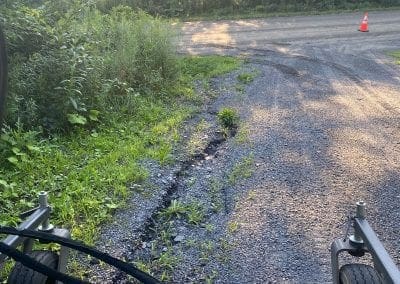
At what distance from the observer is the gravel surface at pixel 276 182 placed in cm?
404

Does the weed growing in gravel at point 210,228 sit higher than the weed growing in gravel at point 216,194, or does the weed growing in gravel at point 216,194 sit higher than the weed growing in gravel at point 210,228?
the weed growing in gravel at point 210,228

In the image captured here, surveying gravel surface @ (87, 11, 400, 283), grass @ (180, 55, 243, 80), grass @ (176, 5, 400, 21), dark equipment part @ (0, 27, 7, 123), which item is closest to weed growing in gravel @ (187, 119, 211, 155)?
gravel surface @ (87, 11, 400, 283)

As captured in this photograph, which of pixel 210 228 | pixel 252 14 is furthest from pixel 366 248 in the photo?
pixel 252 14

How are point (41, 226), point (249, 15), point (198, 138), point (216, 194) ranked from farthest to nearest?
1. point (249, 15)
2. point (198, 138)
3. point (216, 194)
4. point (41, 226)

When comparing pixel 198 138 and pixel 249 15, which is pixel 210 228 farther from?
pixel 249 15

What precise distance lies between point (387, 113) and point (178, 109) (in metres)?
3.51

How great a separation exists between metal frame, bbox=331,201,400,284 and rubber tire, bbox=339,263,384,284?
10cm

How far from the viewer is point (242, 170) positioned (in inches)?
228

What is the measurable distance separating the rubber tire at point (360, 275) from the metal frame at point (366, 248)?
0.10m

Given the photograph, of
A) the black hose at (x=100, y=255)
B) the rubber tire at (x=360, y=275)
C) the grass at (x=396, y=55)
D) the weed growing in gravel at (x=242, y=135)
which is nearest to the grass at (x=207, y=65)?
the weed growing in gravel at (x=242, y=135)

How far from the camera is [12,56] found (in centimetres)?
678

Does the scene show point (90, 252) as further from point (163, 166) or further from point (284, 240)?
point (163, 166)

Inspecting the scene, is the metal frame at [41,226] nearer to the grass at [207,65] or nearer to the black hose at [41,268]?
the black hose at [41,268]

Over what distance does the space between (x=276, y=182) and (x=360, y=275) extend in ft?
9.07
